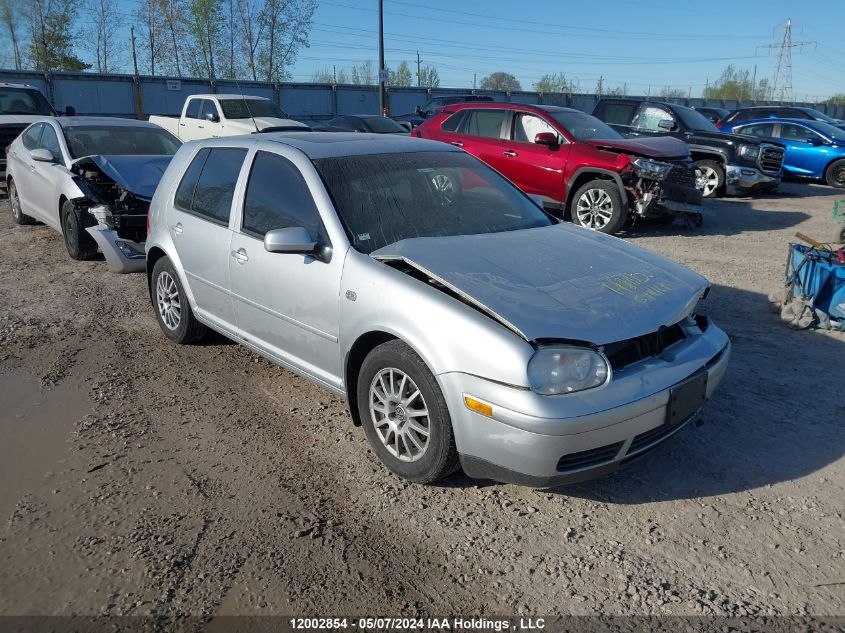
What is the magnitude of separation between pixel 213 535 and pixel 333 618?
2.59 ft

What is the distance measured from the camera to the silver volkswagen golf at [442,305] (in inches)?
115

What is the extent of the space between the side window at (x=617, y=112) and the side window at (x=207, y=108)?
836cm

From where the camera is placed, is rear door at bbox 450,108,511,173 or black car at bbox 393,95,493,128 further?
black car at bbox 393,95,493,128

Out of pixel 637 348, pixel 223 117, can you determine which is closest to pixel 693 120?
pixel 223 117

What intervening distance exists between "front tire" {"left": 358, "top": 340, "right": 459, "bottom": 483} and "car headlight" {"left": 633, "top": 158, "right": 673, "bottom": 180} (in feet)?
22.3

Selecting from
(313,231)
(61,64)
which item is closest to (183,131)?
(313,231)

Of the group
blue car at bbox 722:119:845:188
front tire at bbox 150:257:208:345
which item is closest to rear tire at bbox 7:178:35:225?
front tire at bbox 150:257:208:345

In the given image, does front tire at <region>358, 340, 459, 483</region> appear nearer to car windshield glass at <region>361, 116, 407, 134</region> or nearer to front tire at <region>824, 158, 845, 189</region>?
car windshield glass at <region>361, 116, 407, 134</region>

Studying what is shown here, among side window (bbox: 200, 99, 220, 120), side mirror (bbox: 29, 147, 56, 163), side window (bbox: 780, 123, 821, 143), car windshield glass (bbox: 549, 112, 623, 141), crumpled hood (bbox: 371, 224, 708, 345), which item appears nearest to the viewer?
crumpled hood (bbox: 371, 224, 708, 345)

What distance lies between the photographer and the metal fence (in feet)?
78.1

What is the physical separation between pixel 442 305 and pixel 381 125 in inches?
541

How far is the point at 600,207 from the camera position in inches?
367

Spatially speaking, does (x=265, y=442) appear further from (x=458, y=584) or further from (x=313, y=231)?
(x=458, y=584)

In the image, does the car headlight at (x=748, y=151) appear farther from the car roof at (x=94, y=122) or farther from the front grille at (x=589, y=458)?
the front grille at (x=589, y=458)
